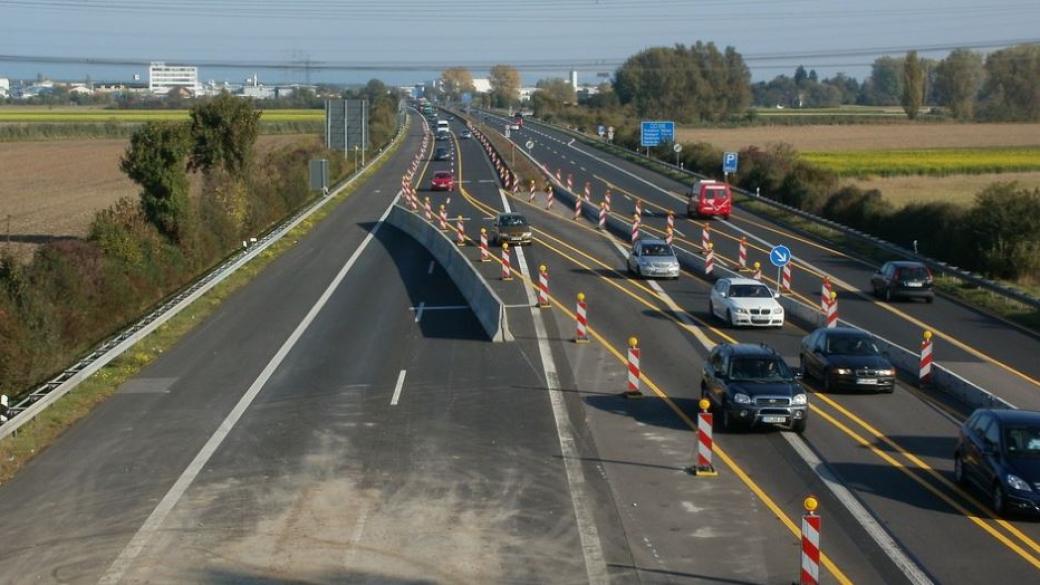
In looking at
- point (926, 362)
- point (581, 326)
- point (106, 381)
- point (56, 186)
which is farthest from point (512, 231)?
point (56, 186)

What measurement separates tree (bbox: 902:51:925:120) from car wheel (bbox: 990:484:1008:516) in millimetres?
157341

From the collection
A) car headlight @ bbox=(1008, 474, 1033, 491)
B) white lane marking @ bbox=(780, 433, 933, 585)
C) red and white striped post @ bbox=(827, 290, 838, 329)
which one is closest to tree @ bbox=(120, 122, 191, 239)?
red and white striped post @ bbox=(827, 290, 838, 329)

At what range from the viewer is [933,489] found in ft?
59.6

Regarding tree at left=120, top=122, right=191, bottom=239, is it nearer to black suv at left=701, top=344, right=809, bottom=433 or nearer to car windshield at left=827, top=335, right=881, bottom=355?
car windshield at left=827, top=335, right=881, bottom=355

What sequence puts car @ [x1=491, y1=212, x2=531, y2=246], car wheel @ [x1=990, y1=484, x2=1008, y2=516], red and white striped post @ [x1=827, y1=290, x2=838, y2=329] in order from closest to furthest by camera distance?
car wheel @ [x1=990, y1=484, x2=1008, y2=516], red and white striped post @ [x1=827, y1=290, x2=838, y2=329], car @ [x1=491, y1=212, x2=531, y2=246]

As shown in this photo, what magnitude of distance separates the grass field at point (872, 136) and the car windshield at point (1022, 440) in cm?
9533

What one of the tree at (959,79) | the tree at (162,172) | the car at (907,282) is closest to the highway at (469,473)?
the car at (907,282)

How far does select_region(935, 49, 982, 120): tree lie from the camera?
18350 cm

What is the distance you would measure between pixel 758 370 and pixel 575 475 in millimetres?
4947

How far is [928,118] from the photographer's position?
176 meters

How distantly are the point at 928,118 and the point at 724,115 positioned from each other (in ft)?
88.5

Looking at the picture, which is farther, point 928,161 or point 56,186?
point 928,161

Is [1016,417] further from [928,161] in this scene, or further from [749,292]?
[928,161]

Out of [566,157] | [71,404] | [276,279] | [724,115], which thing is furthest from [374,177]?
[724,115]
